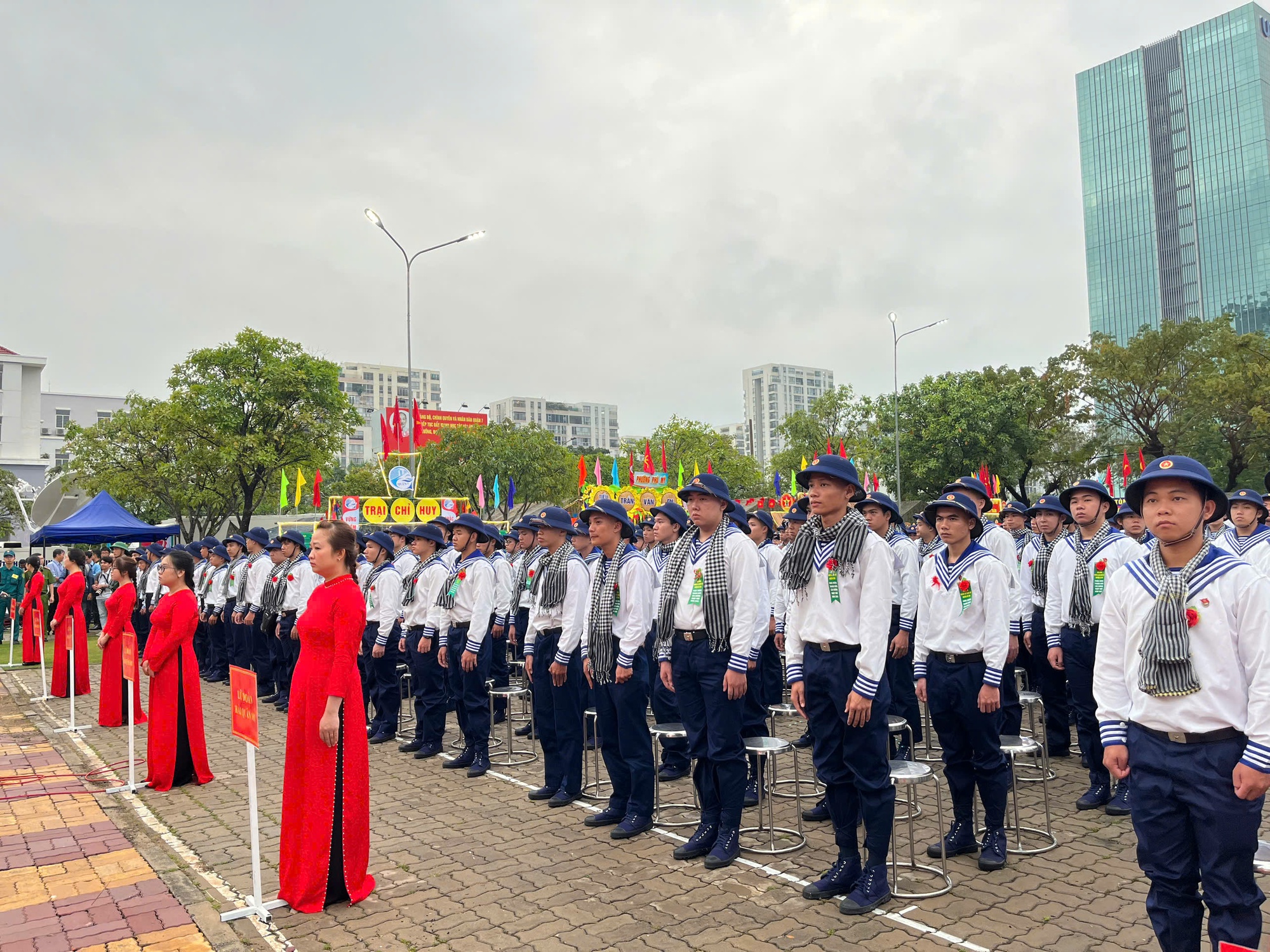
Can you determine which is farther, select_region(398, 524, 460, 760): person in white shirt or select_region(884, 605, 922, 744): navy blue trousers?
select_region(398, 524, 460, 760): person in white shirt

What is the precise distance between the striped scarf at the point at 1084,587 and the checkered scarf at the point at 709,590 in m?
3.27

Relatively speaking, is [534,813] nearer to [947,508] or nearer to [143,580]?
[947,508]

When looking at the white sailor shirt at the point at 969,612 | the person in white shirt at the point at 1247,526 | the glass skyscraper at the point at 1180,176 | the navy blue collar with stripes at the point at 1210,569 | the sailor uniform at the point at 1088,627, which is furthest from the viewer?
the glass skyscraper at the point at 1180,176

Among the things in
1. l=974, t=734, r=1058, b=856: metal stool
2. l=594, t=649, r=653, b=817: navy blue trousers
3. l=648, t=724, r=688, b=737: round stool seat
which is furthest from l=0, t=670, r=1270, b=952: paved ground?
l=648, t=724, r=688, b=737: round stool seat

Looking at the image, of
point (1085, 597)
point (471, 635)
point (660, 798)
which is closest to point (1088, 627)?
point (1085, 597)

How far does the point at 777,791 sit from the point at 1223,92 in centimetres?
11611

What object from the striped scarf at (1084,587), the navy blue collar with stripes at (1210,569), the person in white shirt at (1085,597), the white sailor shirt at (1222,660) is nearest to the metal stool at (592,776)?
the person in white shirt at (1085,597)

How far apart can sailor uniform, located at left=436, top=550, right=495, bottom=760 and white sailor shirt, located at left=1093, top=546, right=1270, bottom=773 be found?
5981mm

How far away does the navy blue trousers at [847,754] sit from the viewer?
196 inches

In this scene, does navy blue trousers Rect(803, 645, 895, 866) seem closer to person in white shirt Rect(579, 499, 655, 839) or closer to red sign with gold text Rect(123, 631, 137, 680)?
person in white shirt Rect(579, 499, 655, 839)

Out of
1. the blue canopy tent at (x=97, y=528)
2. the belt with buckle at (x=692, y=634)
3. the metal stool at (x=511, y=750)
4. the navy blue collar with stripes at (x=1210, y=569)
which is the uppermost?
the blue canopy tent at (x=97, y=528)

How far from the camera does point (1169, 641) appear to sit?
3.44 m

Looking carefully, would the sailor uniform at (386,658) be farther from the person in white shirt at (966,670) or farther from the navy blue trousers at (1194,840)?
the navy blue trousers at (1194,840)

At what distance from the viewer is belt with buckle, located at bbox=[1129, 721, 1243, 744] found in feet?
10.9
